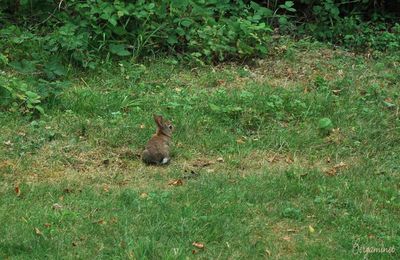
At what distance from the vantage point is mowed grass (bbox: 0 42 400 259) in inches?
216

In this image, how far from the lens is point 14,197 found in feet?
20.2

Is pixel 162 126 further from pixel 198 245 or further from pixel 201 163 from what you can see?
pixel 198 245

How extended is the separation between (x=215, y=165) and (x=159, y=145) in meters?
0.60

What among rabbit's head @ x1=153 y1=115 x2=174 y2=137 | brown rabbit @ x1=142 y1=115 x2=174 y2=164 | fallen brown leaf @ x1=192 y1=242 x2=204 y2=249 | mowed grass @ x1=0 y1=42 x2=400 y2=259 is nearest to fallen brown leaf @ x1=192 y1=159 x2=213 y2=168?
mowed grass @ x1=0 y1=42 x2=400 y2=259

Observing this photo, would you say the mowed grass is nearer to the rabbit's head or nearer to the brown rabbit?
the brown rabbit

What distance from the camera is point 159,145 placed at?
Answer: 273 inches

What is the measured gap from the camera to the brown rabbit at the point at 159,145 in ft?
22.7

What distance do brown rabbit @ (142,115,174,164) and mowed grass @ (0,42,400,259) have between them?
0.09 metres

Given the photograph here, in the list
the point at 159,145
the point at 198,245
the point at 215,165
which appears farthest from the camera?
the point at 215,165

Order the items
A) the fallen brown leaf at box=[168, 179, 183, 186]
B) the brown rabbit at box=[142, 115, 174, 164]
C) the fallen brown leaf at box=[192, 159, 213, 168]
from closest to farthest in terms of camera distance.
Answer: the fallen brown leaf at box=[168, 179, 183, 186] < the brown rabbit at box=[142, 115, 174, 164] < the fallen brown leaf at box=[192, 159, 213, 168]

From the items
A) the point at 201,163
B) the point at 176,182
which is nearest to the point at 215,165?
the point at 201,163

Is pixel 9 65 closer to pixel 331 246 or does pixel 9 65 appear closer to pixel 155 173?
pixel 155 173

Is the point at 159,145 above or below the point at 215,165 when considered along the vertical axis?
above

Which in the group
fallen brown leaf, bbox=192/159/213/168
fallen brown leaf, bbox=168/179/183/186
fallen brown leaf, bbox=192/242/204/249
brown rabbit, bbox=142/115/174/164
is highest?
fallen brown leaf, bbox=192/242/204/249
